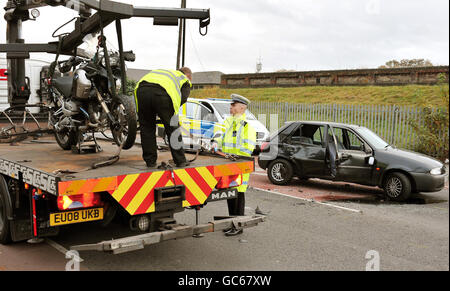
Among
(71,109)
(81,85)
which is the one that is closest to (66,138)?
(71,109)

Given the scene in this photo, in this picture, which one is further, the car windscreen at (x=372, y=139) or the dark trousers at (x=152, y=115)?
the car windscreen at (x=372, y=139)

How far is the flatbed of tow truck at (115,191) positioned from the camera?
424 centimetres

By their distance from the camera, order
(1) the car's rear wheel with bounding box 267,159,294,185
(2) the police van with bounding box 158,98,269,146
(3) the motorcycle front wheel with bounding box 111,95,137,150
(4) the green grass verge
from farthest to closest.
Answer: (4) the green grass verge
(2) the police van with bounding box 158,98,269,146
(1) the car's rear wheel with bounding box 267,159,294,185
(3) the motorcycle front wheel with bounding box 111,95,137,150

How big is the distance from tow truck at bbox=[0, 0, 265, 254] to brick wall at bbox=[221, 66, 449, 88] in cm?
2168

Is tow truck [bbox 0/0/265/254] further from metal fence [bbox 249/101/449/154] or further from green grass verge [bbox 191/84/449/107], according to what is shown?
green grass verge [bbox 191/84/449/107]

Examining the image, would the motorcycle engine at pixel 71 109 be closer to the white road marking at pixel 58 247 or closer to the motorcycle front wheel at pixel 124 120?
the motorcycle front wheel at pixel 124 120

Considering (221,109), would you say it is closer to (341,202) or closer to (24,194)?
(341,202)

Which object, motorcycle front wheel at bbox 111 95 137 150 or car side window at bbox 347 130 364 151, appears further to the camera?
car side window at bbox 347 130 364 151

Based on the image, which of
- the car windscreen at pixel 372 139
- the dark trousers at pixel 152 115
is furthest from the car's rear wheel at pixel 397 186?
the dark trousers at pixel 152 115

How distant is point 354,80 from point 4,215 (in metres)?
26.8

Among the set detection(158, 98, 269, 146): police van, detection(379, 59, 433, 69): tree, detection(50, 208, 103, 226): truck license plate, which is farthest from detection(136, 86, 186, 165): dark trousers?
detection(379, 59, 433, 69): tree

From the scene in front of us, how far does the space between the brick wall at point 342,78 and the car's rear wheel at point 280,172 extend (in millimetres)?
17015

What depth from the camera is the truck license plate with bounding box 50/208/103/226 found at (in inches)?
172

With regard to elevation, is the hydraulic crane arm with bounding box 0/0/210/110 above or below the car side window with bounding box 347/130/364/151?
above
